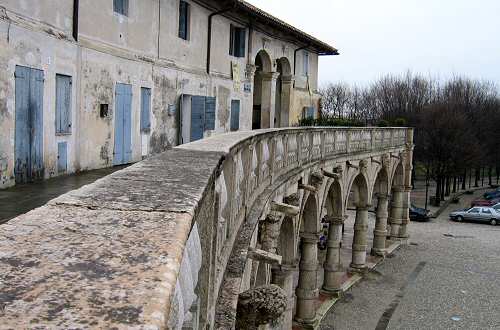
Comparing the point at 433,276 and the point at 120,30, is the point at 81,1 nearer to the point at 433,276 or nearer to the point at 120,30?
the point at 120,30

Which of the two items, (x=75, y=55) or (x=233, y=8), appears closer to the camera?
(x=75, y=55)

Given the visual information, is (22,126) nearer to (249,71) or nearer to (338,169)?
(338,169)

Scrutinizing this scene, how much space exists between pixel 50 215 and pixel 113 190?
1.97 ft

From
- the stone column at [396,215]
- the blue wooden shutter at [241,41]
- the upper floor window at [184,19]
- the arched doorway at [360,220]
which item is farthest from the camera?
the stone column at [396,215]

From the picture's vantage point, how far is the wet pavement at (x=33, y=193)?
6.89 m

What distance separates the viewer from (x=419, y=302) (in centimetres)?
2162

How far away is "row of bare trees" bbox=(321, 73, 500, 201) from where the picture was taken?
48531mm

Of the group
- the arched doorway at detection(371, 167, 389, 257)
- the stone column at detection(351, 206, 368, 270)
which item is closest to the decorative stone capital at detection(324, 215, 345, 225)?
the stone column at detection(351, 206, 368, 270)

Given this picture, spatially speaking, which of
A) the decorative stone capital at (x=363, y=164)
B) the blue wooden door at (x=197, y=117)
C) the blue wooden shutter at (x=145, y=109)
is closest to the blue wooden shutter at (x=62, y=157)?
the blue wooden shutter at (x=145, y=109)

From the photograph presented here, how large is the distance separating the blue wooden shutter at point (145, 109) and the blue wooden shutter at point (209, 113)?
3.15 m

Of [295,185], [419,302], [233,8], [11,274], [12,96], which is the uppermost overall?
[233,8]

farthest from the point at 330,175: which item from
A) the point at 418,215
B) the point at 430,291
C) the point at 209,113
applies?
the point at 418,215

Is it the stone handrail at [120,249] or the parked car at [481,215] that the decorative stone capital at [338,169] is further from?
the parked car at [481,215]

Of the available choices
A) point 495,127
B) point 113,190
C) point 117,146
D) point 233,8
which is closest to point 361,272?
point 233,8
